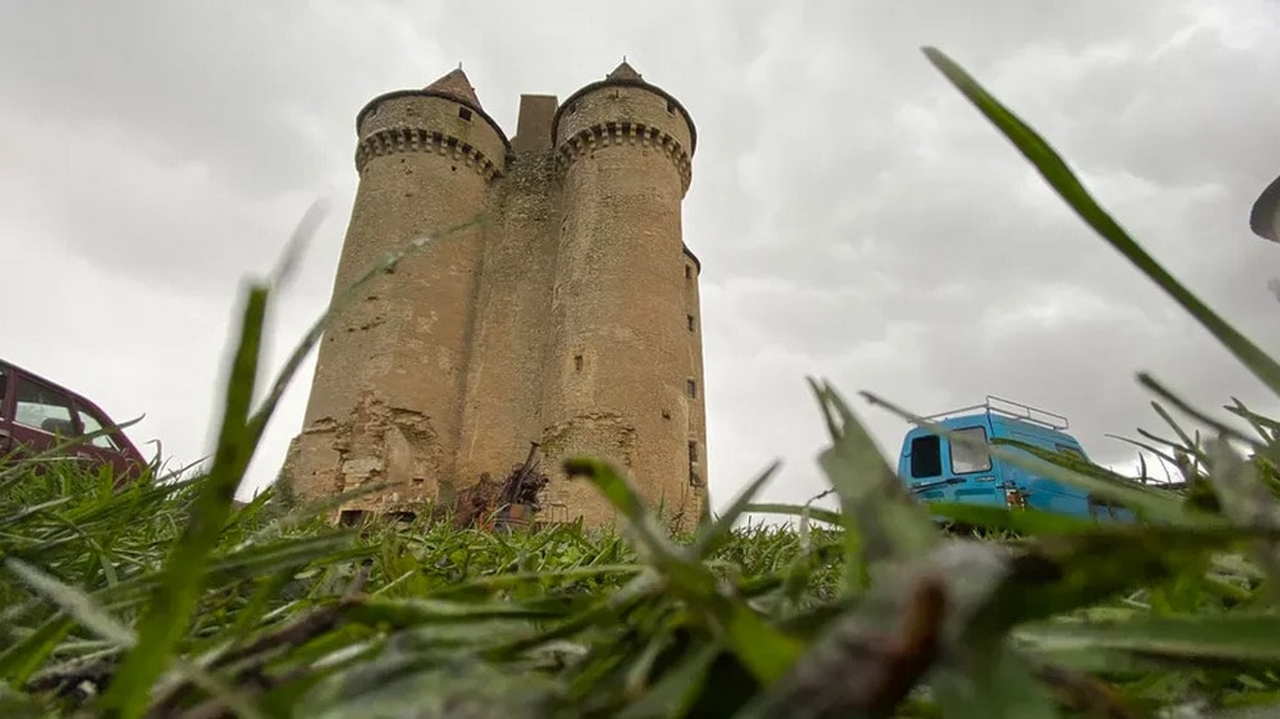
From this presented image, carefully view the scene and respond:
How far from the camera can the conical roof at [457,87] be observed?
55.1ft

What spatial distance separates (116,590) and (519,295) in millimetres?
16166

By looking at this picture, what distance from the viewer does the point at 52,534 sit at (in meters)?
0.74

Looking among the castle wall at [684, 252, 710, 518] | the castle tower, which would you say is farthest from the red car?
the castle wall at [684, 252, 710, 518]

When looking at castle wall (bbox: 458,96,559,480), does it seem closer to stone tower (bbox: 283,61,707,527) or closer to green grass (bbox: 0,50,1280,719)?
stone tower (bbox: 283,61,707,527)

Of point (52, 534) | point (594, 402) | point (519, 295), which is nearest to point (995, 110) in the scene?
point (52, 534)

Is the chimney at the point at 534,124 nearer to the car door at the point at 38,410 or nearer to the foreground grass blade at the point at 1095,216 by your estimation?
the car door at the point at 38,410

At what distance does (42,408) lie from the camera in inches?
174

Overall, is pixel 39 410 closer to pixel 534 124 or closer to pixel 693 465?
pixel 693 465

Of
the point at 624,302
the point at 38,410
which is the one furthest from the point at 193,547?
the point at 624,302

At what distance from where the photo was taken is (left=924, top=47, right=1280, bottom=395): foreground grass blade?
0.31m

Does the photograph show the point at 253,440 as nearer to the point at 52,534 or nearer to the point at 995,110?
the point at 995,110

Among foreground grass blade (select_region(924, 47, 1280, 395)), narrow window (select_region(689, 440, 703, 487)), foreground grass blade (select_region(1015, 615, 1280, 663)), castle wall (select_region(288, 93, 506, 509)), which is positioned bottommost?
foreground grass blade (select_region(1015, 615, 1280, 663))

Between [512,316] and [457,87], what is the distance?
604cm

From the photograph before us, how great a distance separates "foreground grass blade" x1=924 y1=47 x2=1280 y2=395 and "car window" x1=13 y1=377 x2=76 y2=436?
509 cm
